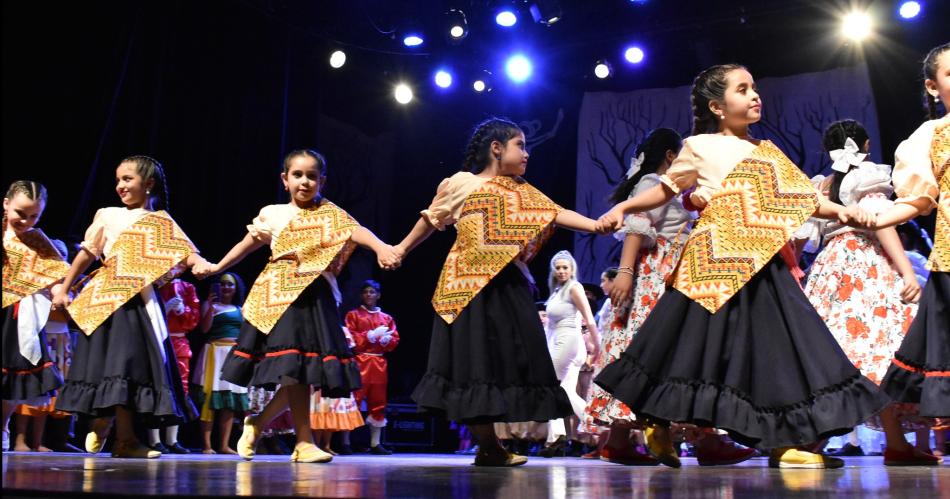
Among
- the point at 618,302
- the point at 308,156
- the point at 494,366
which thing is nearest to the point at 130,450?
the point at 308,156

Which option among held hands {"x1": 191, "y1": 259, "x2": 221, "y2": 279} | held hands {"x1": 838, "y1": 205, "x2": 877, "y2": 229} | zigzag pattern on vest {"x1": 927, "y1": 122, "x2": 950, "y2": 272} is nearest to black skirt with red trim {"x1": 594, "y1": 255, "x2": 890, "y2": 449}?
held hands {"x1": 838, "y1": 205, "x2": 877, "y2": 229}

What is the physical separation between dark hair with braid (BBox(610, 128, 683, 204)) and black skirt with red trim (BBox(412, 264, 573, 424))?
864 millimetres

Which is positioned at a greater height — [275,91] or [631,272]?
[275,91]

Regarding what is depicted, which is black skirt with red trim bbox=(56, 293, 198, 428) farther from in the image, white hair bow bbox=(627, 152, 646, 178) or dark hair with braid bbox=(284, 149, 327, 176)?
white hair bow bbox=(627, 152, 646, 178)

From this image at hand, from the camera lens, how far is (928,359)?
3258mm

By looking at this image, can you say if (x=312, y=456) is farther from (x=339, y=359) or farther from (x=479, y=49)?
(x=479, y=49)

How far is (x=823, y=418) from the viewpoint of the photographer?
3002 millimetres

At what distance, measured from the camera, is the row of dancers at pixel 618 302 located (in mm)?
3143

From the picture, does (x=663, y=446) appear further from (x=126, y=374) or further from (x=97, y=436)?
(x=97, y=436)

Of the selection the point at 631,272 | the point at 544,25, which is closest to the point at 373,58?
the point at 544,25

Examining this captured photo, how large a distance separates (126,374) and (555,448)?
4.06 meters

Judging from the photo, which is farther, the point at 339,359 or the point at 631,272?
the point at 339,359

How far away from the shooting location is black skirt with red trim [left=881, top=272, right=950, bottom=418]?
3.18 metres

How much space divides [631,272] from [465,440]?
640cm
